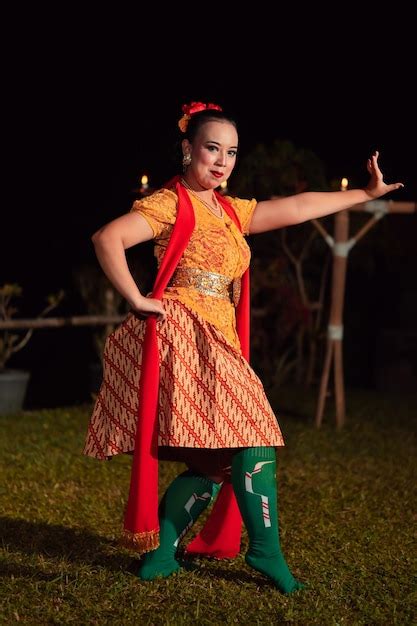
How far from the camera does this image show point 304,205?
345 centimetres

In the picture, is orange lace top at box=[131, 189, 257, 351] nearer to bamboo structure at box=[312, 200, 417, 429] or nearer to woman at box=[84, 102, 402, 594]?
woman at box=[84, 102, 402, 594]

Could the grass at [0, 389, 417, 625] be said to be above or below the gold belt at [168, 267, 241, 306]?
below

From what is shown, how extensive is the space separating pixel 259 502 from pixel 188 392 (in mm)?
393

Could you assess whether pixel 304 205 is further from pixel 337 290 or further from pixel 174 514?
pixel 337 290

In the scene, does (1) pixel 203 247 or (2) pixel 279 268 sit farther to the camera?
(2) pixel 279 268

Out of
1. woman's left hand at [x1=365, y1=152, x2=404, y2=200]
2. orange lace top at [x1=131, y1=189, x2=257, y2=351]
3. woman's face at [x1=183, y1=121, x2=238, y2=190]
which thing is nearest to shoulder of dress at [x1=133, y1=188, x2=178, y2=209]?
orange lace top at [x1=131, y1=189, x2=257, y2=351]

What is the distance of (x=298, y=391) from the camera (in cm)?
811

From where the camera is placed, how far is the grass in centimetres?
316

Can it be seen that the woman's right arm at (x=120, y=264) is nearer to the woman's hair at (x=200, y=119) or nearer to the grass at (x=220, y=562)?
the woman's hair at (x=200, y=119)

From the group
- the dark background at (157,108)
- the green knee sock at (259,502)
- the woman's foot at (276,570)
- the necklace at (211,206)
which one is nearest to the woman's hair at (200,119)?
the necklace at (211,206)

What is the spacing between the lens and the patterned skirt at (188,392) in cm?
318

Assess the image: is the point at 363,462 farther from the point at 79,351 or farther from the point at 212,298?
the point at 79,351

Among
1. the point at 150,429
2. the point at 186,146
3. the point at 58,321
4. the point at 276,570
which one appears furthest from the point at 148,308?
the point at 58,321

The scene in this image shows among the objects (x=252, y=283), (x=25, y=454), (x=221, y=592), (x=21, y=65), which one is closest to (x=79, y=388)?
(x=252, y=283)
